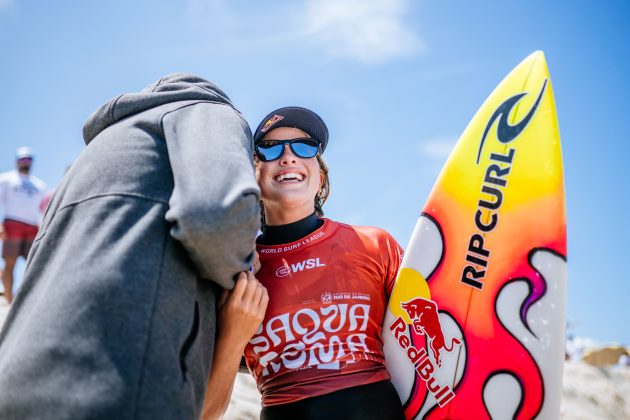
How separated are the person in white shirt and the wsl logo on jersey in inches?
190

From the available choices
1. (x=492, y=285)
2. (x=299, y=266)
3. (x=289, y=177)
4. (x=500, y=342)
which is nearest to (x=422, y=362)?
(x=500, y=342)

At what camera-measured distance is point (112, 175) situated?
1.63 metres

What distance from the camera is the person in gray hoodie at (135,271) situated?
4.53 ft

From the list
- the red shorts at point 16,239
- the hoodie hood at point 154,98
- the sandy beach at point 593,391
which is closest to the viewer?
the hoodie hood at point 154,98

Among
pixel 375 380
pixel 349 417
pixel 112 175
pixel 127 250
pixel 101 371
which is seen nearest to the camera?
pixel 101 371

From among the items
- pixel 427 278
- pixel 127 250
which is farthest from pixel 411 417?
pixel 127 250

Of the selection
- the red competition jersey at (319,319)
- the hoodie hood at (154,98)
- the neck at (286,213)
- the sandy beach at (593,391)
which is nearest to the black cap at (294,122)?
the neck at (286,213)

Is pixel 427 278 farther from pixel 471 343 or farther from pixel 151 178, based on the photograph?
pixel 151 178

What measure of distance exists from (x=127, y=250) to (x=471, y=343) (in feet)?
5.76

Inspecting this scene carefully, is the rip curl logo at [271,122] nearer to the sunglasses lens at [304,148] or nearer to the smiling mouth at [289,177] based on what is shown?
the sunglasses lens at [304,148]

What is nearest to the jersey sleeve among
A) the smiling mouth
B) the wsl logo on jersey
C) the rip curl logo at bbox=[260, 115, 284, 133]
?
the wsl logo on jersey

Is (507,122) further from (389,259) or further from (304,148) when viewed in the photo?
(304,148)

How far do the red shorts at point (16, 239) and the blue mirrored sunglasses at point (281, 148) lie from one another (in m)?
4.63

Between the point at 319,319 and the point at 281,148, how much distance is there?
85 cm
